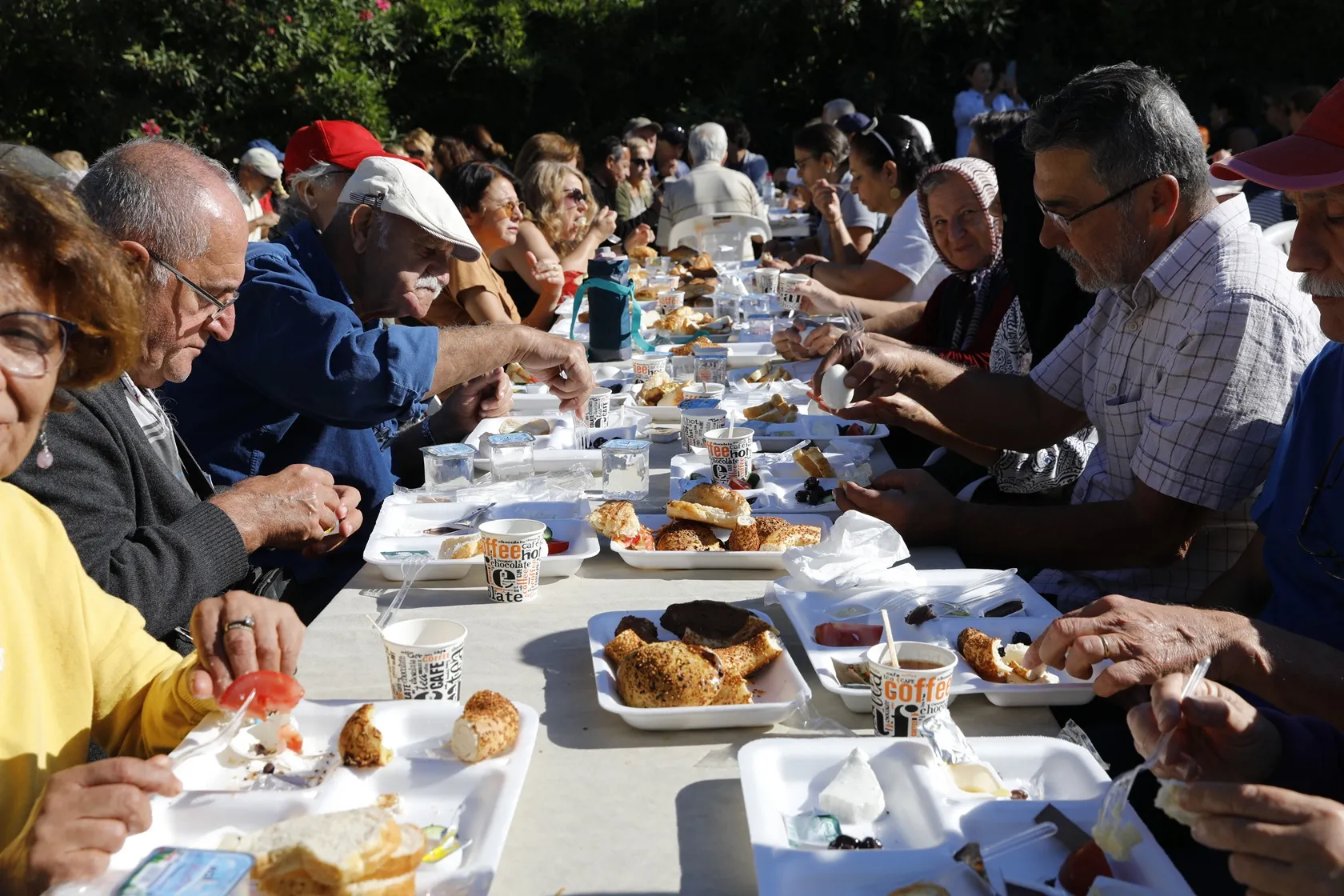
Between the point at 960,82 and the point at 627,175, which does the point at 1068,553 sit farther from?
the point at 960,82

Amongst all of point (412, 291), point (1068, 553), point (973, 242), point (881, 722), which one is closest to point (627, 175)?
point (973, 242)

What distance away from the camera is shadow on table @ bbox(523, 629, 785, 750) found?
1.69 m

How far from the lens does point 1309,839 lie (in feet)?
3.70

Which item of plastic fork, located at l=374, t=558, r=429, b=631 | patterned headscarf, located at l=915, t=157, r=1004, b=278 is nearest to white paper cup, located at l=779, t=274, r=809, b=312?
patterned headscarf, located at l=915, t=157, r=1004, b=278

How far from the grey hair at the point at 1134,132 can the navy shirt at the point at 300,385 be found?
1704mm

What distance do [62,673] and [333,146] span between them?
2.32m

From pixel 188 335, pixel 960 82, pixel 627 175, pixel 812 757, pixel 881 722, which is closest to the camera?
pixel 812 757

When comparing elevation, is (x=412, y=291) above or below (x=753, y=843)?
above

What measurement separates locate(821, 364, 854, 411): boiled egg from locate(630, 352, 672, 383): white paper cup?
1.26 m

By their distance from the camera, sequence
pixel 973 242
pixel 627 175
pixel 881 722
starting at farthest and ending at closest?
pixel 627 175, pixel 973 242, pixel 881 722

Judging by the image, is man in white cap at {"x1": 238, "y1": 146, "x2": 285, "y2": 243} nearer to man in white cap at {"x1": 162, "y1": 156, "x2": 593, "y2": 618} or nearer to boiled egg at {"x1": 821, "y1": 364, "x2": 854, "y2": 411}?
man in white cap at {"x1": 162, "y1": 156, "x2": 593, "y2": 618}

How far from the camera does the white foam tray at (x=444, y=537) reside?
238cm

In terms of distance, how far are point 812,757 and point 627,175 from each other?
9.53 metres

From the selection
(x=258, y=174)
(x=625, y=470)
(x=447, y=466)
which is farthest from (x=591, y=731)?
(x=258, y=174)
